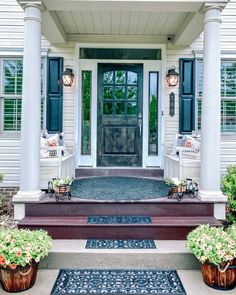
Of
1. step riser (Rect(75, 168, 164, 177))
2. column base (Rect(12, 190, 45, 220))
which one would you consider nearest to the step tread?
column base (Rect(12, 190, 45, 220))

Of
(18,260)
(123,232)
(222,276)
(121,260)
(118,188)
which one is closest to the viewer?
(18,260)

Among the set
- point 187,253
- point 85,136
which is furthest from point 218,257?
point 85,136

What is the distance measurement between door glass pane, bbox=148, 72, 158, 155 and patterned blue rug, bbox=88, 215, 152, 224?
7.96 ft

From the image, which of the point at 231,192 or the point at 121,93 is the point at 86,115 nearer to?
the point at 121,93

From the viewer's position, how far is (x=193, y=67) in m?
5.89

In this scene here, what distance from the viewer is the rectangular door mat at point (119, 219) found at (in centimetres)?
370

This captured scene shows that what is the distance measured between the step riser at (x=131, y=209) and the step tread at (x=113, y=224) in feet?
0.17

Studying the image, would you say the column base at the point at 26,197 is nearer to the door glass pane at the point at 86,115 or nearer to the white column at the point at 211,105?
the white column at the point at 211,105

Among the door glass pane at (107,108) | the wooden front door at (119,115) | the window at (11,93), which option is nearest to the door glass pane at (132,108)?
the wooden front door at (119,115)

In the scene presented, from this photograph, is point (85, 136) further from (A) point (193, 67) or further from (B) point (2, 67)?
(A) point (193, 67)

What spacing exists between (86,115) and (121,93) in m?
0.83

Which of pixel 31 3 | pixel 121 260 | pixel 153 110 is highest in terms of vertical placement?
pixel 31 3

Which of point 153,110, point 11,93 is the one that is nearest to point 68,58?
point 11,93

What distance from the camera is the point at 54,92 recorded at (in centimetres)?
583
